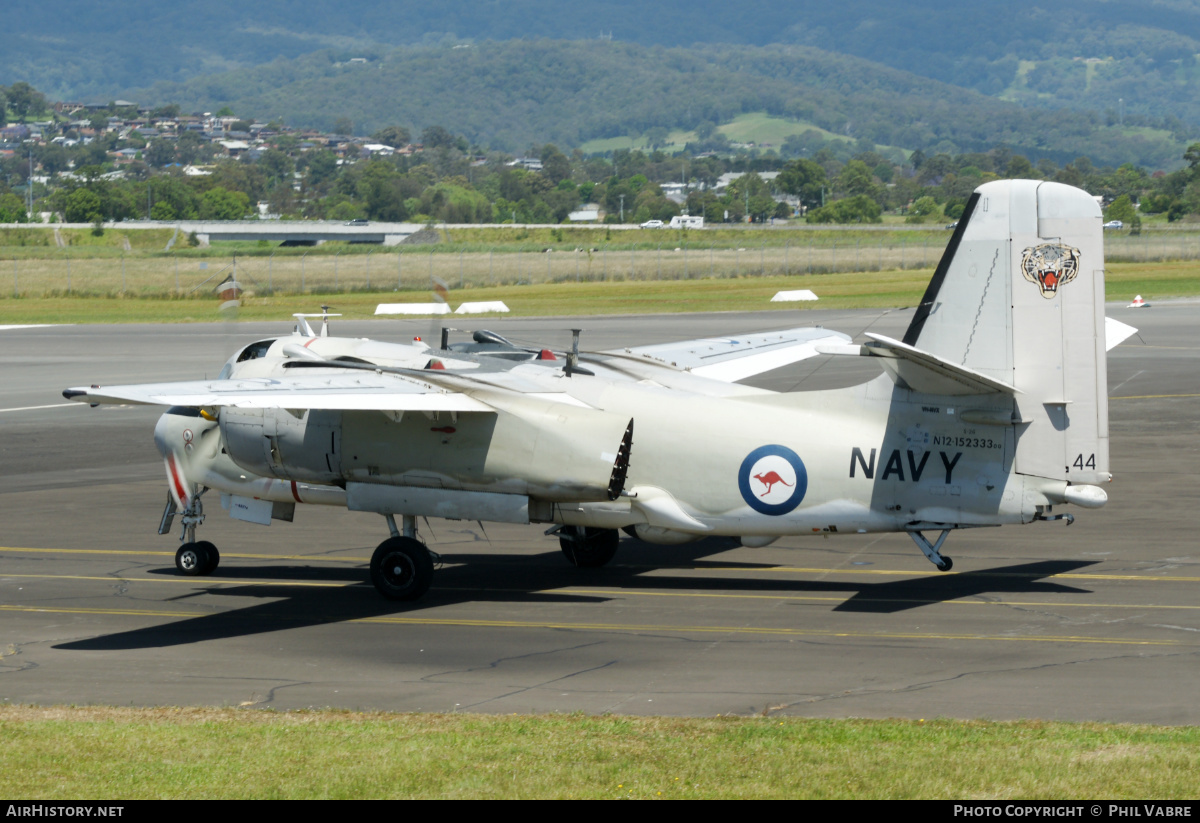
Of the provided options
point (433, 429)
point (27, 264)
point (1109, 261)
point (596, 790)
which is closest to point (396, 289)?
point (27, 264)

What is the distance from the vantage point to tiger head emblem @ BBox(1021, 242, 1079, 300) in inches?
630

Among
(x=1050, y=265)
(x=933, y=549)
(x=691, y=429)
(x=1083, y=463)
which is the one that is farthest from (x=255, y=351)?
(x=1083, y=463)

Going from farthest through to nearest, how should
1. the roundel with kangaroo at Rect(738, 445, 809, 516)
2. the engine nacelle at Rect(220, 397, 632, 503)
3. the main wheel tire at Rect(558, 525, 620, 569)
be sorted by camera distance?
the main wheel tire at Rect(558, 525, 620, 569) → the engine nacelle at Rect(220, 397, 632, 503) → the roundel with kangaroo at Rect(738, 445, 809, 516)

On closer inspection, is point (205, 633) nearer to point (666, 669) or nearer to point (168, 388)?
point (168, 388)

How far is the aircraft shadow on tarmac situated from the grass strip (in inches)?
1861

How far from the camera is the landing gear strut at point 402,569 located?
715 inches

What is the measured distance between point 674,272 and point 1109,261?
39218mm

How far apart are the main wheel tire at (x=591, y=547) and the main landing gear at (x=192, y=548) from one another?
5218mm

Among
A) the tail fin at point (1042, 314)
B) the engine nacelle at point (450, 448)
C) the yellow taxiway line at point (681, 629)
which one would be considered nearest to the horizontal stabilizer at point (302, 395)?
the engine nacelle at point (450, 448)

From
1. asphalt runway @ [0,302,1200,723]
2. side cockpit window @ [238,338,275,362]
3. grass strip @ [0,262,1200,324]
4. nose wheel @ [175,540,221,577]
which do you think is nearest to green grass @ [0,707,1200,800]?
asphalt runway @ [0,302,1200,723]

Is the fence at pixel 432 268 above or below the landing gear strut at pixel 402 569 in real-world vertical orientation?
above

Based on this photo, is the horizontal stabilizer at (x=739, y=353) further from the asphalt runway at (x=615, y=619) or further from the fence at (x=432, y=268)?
the fence at (x=432, y=268)

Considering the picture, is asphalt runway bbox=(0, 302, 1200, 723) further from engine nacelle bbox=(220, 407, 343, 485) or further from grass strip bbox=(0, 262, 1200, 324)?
grass strip bbox=(0, 262, 1200, 324)
